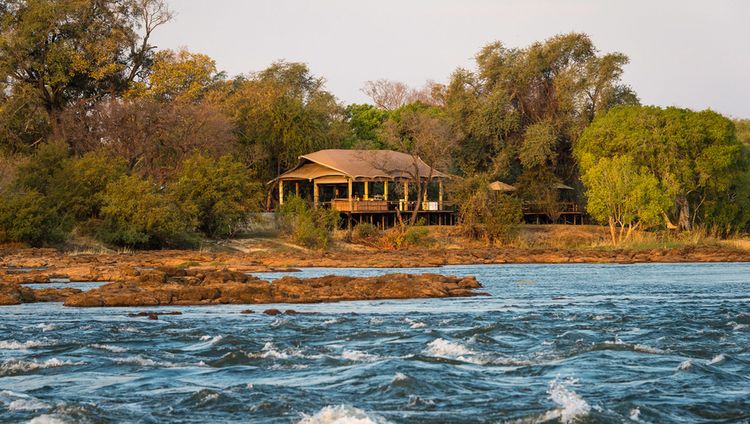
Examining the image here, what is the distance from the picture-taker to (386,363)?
59.3 feet

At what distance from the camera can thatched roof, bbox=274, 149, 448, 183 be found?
6569 cm

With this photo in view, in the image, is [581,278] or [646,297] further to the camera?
[581,278]

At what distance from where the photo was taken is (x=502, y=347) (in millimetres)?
20234

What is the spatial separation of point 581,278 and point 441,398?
2770cm

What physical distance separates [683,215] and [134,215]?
35408 millimetres

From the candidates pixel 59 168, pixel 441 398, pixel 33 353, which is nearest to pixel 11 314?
pixel 33 353

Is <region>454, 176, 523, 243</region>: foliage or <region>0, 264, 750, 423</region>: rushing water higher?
<region>454, 176, 523, 243</region>: foliage

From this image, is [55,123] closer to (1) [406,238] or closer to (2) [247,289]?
(1) [406,238]

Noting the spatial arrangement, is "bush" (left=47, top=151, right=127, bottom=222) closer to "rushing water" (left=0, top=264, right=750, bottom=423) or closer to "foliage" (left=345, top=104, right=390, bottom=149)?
"rushing water" (left=0, top=264, right=750, bottom=423)

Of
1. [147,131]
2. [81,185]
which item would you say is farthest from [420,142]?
[81,185]

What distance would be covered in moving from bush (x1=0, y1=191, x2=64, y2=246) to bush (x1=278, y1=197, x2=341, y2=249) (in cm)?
1358

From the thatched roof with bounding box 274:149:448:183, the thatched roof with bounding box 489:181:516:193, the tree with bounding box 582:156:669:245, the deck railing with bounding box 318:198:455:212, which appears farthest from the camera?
the thatched roof with bounding box 489:181:516:193

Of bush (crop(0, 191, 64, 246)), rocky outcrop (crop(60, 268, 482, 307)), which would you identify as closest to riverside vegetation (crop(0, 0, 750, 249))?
bush (crop(0, 191, 64, 246))

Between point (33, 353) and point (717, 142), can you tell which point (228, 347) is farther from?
point (717, 142)
